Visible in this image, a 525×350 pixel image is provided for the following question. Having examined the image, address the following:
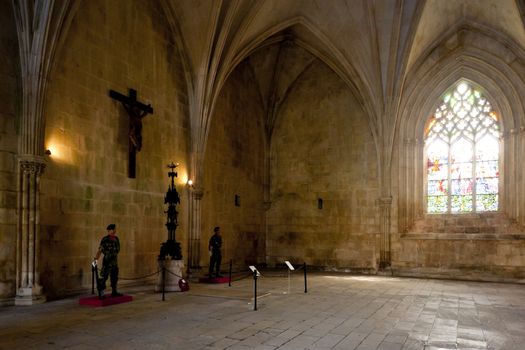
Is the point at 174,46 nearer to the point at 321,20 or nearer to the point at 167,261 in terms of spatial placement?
the point at 321,20

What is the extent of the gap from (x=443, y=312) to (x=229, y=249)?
879 cm

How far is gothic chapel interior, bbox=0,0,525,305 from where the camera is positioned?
28.8 feet

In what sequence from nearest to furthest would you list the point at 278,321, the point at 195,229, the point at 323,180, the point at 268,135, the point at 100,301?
1. the point at 278,321
2. the point at 100,301
3. the point at 195,229
4. the point at 323,180
5. the point at 268,135

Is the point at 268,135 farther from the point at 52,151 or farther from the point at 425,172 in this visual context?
the point at 52,151

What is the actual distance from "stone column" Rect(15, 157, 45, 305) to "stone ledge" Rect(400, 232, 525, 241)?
11.5 meters

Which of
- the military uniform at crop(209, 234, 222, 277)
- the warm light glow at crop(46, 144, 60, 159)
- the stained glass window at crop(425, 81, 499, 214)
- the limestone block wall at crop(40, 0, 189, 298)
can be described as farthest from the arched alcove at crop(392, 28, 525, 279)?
the warm light glow at crop(46, 144, 60, 159)

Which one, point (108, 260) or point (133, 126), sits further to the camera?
point (133, 126)

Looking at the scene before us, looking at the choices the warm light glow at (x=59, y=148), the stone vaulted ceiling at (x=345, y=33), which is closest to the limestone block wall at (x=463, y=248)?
the stone vaulted ceiling at (x=345, y=33)

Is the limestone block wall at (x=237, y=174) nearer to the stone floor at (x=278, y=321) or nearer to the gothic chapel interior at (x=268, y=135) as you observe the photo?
the gothic chapel interior at (x=268, y=135)

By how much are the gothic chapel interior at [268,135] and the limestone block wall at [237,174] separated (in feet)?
0.26

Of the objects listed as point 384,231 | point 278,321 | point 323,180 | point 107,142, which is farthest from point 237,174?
point 278,321

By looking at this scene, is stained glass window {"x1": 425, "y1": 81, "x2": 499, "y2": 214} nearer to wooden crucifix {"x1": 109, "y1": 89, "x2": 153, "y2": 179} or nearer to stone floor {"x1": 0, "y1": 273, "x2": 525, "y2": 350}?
stone floor {"x1": 0, "y1": 273, "x2": 525, "y2": 350}

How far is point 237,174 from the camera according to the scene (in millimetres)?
16234

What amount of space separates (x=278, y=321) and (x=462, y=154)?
1108cm
